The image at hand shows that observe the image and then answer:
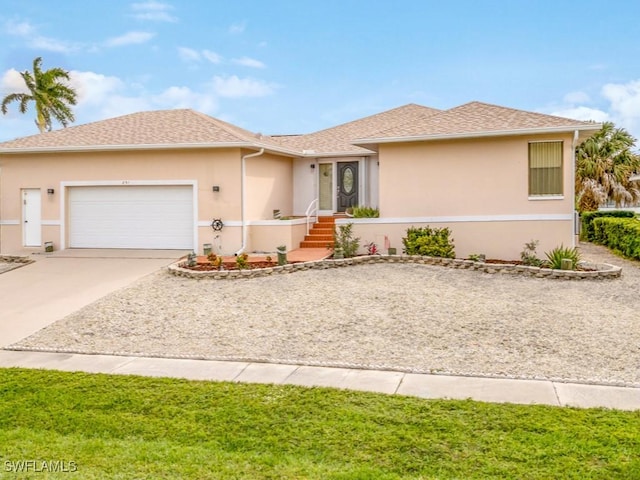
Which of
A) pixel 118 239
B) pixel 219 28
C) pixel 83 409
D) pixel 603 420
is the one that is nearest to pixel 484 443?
pixel 603 420

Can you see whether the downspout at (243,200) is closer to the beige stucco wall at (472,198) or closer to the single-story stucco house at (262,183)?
the single-story stucco house at (262,183)

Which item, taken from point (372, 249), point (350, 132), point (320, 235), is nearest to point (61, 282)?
point (372, 249)

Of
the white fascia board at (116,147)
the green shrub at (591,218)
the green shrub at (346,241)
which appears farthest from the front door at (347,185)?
the green shrub at (591,218)

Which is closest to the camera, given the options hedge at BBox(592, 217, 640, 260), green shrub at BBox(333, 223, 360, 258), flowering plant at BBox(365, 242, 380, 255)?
green shrub at BBox(333, 223, 360, 258)

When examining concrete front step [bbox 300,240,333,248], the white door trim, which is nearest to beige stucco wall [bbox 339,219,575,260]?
concrete front step [bbox 300,240,333,248]

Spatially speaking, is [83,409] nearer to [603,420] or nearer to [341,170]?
[603,420]

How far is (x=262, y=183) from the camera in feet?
59.9

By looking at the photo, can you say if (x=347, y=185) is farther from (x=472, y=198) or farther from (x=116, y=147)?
(x=116, y=147)

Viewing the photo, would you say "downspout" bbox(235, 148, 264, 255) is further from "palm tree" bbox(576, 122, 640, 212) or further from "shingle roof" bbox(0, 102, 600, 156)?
"palm tree" bbox(576, 122, 640, 212)

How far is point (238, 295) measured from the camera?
11766mm

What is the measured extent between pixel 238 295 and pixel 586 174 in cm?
2581

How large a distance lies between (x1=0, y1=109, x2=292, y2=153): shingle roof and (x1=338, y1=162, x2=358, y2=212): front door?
2.98 m

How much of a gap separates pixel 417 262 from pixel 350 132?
903 centimetres

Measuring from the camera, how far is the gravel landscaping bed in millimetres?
7598
